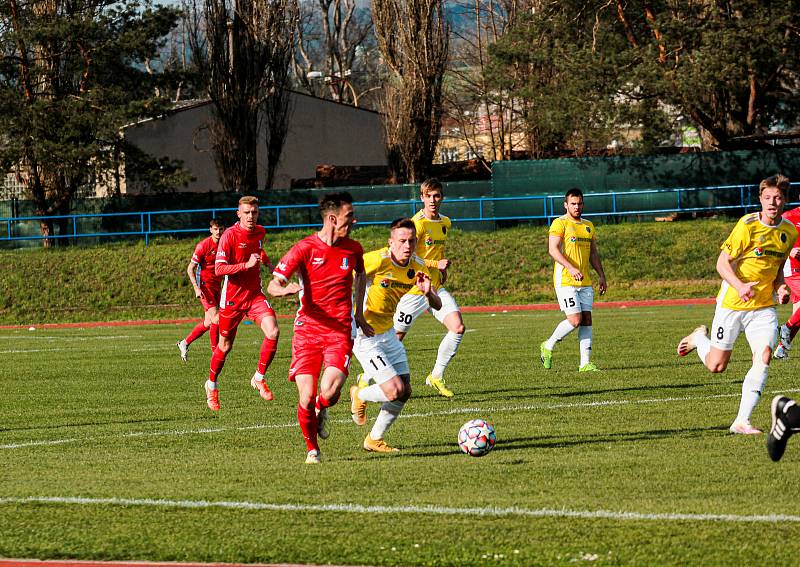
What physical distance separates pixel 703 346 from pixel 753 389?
97cm

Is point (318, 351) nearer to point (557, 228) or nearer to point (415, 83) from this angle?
point (557, 228)

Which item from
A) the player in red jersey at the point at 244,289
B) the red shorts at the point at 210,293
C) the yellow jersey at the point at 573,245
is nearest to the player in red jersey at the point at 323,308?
the player in red jersey at the point at 244,289

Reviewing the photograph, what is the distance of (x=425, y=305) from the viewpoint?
552 inches

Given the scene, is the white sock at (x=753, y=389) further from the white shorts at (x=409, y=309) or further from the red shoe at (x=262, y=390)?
the red shoe at (x=262, y=390)

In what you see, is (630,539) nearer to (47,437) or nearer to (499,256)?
(47,437)

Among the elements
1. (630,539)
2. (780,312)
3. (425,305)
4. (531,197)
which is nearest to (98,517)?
(630,539)

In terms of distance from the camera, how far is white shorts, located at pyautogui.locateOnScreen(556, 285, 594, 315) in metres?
15.4

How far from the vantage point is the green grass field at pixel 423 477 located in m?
6.50

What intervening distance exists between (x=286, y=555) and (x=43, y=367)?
513 inches

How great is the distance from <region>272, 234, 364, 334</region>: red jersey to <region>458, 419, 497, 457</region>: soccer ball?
1196mm

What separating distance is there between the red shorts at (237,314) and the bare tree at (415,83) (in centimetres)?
3057

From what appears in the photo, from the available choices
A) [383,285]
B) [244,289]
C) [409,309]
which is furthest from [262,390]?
[383,285]

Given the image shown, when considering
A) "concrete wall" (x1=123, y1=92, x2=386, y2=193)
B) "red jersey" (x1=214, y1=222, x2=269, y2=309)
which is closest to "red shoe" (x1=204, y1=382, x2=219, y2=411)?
"red jersey" (x1=214, y1=222, x2=269, y2=309)

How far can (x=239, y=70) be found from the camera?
146 feet
